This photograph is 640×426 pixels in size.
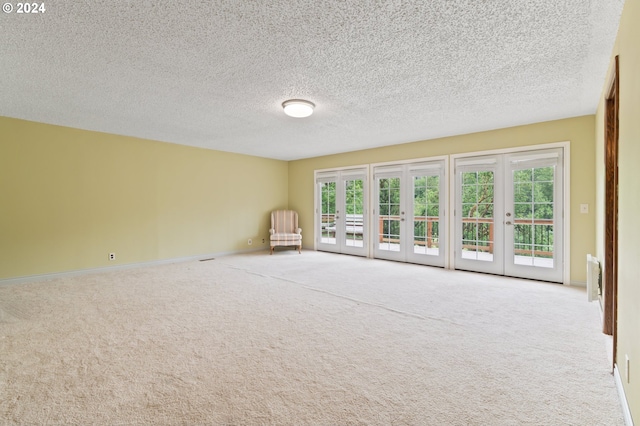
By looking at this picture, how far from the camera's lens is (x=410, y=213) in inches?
245

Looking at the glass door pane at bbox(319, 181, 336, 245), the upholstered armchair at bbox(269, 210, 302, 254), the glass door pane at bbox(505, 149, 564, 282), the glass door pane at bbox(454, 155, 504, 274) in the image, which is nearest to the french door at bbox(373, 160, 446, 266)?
the glass door pane at bbox(454, 155, 504, 274)

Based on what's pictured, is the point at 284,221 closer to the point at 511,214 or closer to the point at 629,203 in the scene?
the point at 511,214

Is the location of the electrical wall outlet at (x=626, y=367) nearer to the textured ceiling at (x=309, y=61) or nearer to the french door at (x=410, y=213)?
the textured ceiling at (x=309, y=61)

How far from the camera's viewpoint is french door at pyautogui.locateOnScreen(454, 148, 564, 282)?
465cm

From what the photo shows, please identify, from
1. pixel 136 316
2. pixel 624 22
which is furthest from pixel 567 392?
pixel 136 316

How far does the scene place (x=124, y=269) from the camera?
562cm

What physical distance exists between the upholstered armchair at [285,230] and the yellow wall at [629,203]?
20.1 ft

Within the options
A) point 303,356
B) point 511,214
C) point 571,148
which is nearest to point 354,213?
point 511,214

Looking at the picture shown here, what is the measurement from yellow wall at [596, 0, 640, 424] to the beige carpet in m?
0.34

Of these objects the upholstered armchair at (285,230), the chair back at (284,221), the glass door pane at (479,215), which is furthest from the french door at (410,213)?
the chair back at (284,221)

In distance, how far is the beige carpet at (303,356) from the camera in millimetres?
1768

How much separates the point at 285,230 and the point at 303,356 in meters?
5.75

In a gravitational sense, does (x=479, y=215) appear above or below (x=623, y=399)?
above

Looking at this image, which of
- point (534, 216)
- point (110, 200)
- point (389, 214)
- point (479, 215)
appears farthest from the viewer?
point (389, 214)
